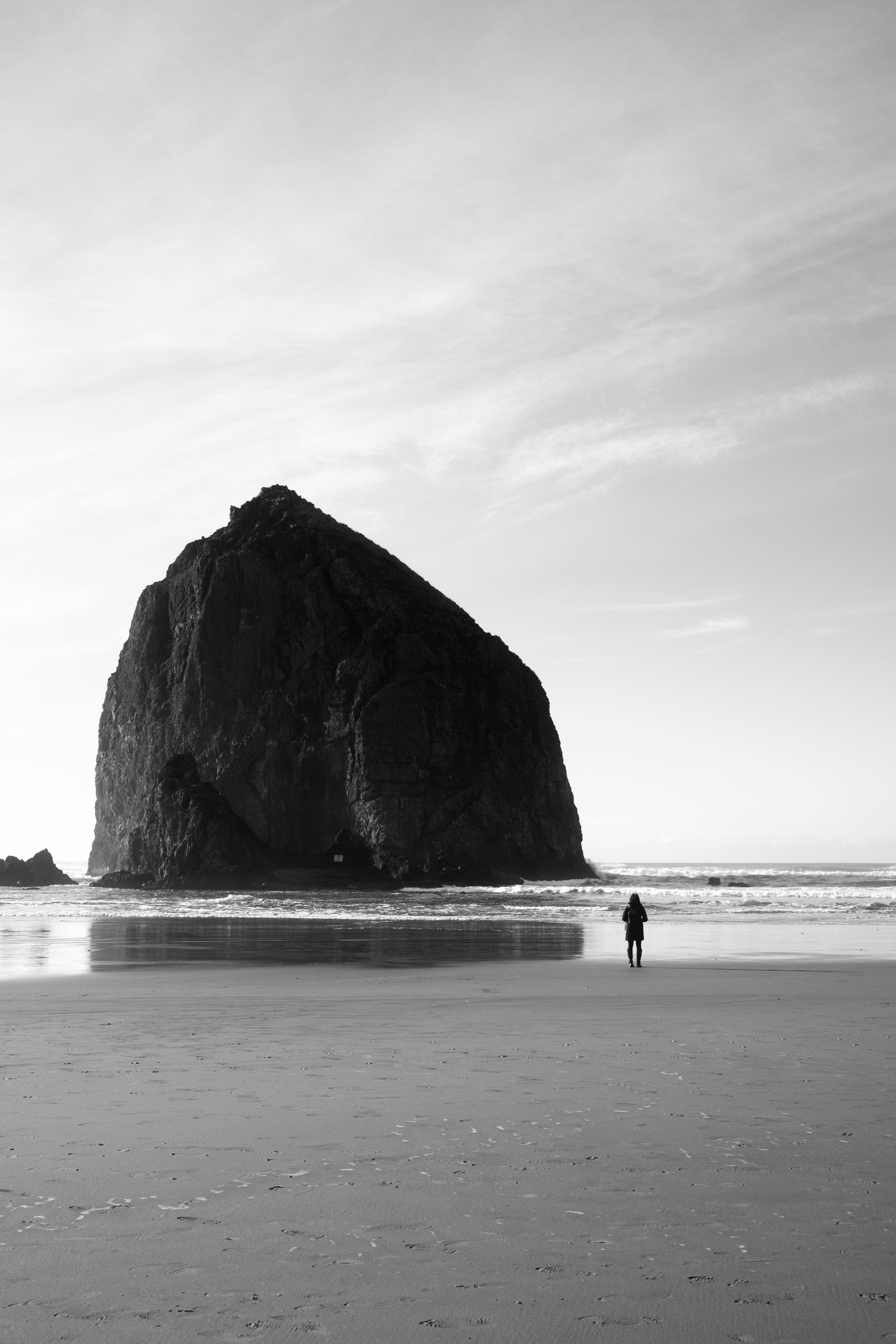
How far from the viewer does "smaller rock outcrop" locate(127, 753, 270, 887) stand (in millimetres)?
85938

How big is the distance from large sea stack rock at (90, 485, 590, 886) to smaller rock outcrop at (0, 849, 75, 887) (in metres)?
6.02

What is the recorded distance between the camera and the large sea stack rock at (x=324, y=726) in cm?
9100

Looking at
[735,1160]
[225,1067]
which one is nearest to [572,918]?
[225,1067]

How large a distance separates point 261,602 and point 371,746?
65.9 feet

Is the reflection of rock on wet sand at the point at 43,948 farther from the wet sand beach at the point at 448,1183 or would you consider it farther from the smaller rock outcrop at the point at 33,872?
the smaller rock outcrop at the point at 33,872

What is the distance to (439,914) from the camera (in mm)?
45938

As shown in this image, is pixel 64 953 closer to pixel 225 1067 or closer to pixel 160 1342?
pixel 225 1067

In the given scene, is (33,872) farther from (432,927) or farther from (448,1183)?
(448,1183)

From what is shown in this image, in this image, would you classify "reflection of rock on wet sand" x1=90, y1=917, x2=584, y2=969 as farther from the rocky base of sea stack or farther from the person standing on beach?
the rocky base of sea stack

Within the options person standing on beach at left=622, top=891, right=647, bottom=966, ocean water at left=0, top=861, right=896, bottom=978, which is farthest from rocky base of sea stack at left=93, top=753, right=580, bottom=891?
person standing on beach at left=622, top=891, right=647, bottom=966

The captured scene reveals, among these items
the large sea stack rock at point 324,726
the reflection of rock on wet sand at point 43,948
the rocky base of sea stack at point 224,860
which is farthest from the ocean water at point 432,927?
the large sea stack rock at point 324,726

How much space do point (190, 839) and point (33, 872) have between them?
15528 millimetres

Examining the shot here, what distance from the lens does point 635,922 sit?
22.8 m

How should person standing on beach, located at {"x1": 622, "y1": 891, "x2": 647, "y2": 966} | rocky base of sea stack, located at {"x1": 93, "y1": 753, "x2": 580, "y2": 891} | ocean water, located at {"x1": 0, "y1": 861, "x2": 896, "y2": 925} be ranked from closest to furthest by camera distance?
person standing on beach, located at {"x1": 622, "y1": 891, "x2": 647, "y2": 966}
ocean water, located at {"x1": 0, "y1": 861, "x2": 896, "y2": 925}
rocky base of sea stack, located at {"x1": 93, "y1": 753, "x2": 580, "y2": 891}
